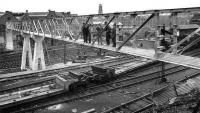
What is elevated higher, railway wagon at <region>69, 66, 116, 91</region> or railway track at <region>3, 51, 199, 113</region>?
railway wagon at <region>69, 66, 116, 91</region>

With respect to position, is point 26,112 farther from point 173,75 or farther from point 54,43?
point 54,43

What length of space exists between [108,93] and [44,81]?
198 inches

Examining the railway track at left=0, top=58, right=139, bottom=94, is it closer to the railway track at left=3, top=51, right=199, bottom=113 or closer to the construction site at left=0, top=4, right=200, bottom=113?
the construction site at left=0, top=4, right=200, bottom=113

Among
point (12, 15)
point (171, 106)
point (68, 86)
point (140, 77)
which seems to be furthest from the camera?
point (12, 15)

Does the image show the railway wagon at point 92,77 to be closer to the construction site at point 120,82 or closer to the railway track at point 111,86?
the construction site at point 120,82

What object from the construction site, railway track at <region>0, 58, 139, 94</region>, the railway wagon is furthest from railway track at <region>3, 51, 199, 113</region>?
railway track at <region>0, 58, 139, 94</region>

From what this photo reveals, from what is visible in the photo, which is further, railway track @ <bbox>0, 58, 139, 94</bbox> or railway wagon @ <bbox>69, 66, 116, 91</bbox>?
railway track @ <bbox>0, 58, 139, 94</bbox>

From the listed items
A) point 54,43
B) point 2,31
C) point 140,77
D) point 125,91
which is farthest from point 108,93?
point 2,31

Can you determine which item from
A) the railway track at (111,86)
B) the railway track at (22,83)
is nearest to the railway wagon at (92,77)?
the railway track at (111,86)

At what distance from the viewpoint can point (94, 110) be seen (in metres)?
11.2

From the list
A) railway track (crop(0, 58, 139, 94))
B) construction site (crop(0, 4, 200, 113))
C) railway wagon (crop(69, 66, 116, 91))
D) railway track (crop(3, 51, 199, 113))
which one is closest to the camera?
construction site (crop(0, 4, 200, 113))

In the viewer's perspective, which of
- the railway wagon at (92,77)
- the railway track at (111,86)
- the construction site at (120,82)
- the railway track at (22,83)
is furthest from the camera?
the railway track at (22,83)

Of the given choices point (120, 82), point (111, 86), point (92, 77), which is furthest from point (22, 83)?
point (120, 82)

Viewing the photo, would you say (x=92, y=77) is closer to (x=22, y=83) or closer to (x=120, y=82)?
(x=120, y=82)
